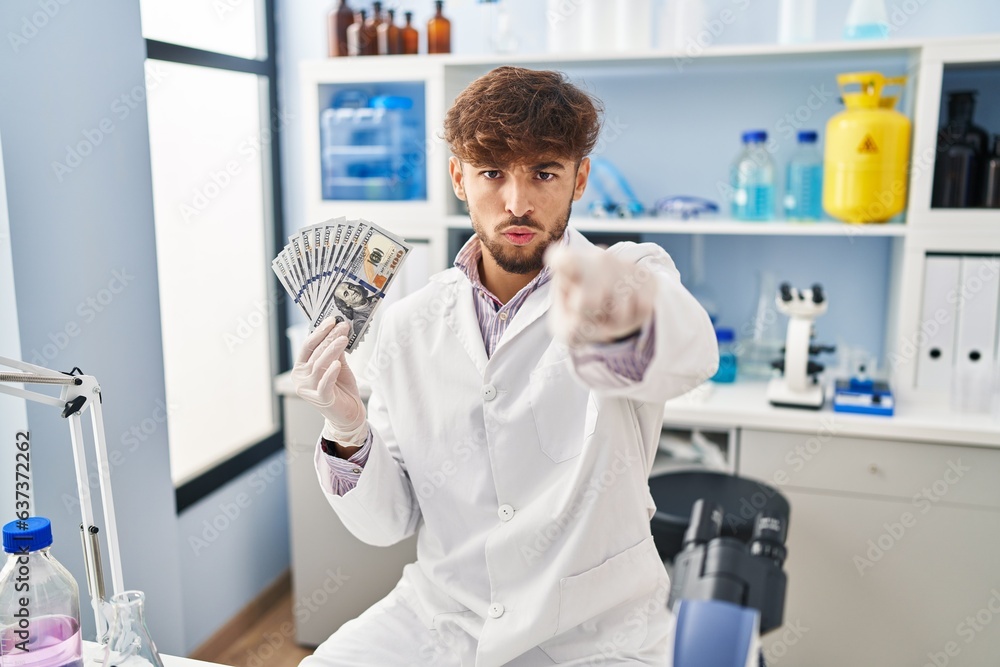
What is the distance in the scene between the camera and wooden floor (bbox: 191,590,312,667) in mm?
2588

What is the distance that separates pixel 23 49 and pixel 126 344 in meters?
0.69

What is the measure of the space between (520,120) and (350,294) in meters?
0.41

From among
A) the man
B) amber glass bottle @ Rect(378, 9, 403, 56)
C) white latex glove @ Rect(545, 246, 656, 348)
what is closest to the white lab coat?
the man

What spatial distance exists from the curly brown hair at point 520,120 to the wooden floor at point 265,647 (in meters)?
1.83

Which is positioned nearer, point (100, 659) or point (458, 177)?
point (100, 659)

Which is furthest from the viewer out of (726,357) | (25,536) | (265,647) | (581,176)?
(265,647)

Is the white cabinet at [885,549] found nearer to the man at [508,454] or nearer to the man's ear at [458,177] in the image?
the man at [508,454]

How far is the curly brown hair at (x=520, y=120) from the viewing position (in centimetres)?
142

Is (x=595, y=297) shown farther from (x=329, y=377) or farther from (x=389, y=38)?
(x=389, y=38)

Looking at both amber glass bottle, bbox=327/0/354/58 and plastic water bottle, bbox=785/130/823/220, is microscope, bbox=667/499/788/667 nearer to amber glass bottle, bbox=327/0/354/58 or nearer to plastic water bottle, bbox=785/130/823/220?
plastic water bottle, bbox=785/130/823/220

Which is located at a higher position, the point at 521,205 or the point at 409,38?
the point at 409,38

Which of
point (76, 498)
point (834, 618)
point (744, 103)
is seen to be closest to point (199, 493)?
point (76, 498)

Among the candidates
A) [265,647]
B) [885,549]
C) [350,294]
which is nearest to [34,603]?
[350,294]
